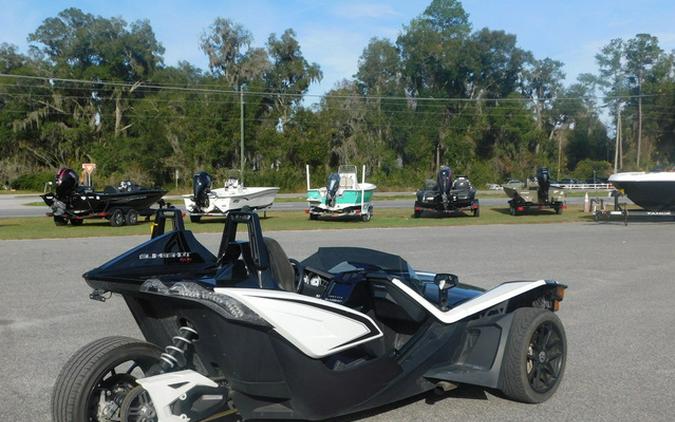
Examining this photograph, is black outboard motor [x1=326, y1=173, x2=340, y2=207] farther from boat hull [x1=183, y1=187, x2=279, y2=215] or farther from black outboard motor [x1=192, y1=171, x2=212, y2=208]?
black outboard motor [x1=192, y1=171, x2=212, y2=208]

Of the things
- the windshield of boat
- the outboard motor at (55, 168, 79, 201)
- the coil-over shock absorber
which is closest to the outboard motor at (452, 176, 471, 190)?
the outboard motor at (55, 168, 79, 201)

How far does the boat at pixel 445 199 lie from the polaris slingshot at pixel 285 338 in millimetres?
20581

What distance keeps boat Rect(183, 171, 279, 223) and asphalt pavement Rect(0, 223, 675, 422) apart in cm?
517

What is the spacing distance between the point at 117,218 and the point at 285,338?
63.5 ft

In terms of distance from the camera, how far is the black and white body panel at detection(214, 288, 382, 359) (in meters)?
3.66

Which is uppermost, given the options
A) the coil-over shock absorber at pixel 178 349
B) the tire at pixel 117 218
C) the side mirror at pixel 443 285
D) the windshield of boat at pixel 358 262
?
the windshield of boat at pixel 358 262

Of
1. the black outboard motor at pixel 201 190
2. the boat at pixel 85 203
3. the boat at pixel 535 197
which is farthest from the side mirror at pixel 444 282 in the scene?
the boat at pixel 535 197

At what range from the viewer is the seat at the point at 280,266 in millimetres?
4637

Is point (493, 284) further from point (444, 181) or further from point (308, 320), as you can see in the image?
point (444, 181)

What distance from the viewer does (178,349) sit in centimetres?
375

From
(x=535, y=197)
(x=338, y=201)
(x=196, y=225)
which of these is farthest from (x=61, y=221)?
(x=535, y=197)

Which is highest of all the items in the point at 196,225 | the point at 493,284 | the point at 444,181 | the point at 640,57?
the point at 640,57

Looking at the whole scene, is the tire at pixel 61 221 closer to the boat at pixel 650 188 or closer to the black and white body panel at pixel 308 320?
the boat at pixel 650 188

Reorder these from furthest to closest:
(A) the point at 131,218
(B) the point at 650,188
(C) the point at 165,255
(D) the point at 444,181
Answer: (D) the point at 444,181, (B) the point at 650,188, (A) the point at 131,218, (C) the point at 165,255
